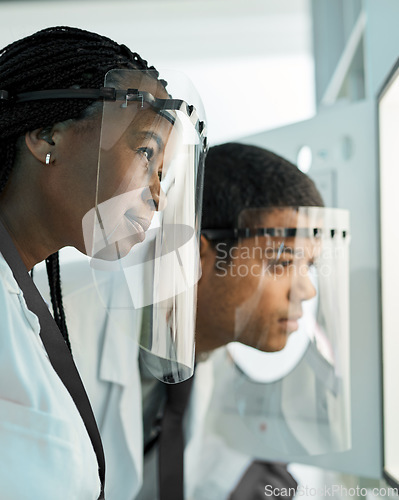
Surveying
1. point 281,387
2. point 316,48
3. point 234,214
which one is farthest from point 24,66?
point 316,48

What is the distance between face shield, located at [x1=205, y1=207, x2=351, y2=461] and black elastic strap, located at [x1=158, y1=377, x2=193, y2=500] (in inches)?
8.1

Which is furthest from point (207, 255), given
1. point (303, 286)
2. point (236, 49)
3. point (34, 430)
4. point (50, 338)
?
point (236, 49)

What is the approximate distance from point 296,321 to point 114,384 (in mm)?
380

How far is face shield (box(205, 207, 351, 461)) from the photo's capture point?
3.11ft

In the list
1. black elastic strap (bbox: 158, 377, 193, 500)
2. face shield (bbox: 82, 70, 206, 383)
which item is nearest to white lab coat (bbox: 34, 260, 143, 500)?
black elastic strap (bbox: 158, 377, 193, 500)

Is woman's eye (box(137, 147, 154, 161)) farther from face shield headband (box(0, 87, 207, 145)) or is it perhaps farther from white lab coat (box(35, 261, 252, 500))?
white lab coat (box(35, 261, 252, 500))

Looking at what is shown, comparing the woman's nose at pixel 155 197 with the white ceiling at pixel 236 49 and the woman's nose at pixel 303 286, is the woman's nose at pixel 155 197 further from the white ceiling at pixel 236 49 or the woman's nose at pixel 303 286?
the white ceiling at pixel 236 49

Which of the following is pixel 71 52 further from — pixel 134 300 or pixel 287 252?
pixel 287 252

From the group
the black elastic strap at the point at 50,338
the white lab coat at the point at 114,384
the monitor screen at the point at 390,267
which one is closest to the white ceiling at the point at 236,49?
the monitor screen at the point at 390,267

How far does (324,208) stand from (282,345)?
263 millimetres

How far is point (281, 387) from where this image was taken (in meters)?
1.07

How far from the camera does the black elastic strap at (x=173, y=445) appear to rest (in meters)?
1.17

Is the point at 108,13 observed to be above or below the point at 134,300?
above

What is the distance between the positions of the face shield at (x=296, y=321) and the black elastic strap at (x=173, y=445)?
0.21 m
